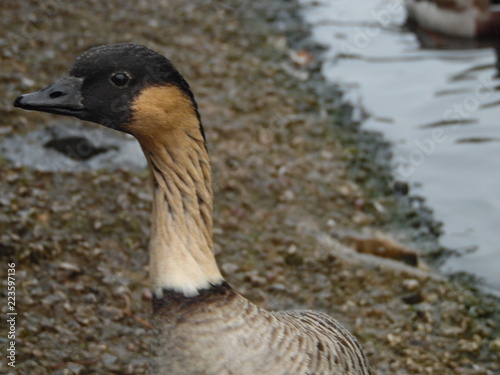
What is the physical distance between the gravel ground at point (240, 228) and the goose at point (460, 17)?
3762 mm

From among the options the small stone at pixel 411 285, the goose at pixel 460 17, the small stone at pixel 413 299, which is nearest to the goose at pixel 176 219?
the small stone at pixel 413 299

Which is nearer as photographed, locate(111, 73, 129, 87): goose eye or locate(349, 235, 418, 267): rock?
locate(111, 73, 129, 87): goose eye

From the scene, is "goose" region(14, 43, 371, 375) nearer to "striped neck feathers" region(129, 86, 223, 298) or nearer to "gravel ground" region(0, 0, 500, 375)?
"striped neck feathers" region(129, 86, 223, 298)

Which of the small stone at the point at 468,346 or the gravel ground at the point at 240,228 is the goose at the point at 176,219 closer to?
the gravel ground at the point at 240,228

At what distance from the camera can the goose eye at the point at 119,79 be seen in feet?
10.8

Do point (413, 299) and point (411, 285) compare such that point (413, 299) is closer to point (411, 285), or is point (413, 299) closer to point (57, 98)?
point (411, 285)

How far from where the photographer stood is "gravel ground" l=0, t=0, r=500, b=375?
17.5 feet

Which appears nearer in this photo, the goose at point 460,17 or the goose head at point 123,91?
the goose head at point 123,91

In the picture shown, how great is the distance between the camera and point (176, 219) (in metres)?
3.43

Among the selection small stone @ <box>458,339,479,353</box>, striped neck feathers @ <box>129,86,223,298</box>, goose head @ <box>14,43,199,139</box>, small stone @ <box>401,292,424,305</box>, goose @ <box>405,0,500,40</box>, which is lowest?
small stone @ <box>458,339,479,353</box>

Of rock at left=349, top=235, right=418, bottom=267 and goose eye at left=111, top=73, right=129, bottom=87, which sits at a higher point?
goose eye at left=111, top=73, right=129, bottom=87

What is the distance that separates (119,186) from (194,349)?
12.0ft

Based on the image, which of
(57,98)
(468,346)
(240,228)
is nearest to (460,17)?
(240,228)

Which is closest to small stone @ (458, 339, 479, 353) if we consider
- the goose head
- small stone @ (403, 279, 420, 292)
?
small stone @ (403, 279, 420, 292)
